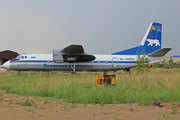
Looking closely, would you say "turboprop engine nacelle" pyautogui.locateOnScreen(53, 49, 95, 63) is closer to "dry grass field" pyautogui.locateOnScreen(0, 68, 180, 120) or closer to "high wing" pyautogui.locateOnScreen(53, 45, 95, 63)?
"high wing" pyautogui.locateOnScreen(53, 45, 95, 63)

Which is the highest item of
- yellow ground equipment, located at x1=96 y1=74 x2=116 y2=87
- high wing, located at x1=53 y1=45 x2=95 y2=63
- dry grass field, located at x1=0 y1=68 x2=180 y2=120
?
high wing, located at x1=53 y1=45 x2=95 y2=63

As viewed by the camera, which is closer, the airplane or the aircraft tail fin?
the airplane

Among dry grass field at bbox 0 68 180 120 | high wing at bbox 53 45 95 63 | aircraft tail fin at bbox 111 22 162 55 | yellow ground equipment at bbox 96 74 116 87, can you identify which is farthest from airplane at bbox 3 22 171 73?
dry grass field at bbox 0 68 180 120

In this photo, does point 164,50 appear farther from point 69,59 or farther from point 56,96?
point 56,96

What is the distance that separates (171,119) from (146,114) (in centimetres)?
66

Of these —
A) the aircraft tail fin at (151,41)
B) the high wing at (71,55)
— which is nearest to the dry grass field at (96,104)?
the high wing at (71,55)

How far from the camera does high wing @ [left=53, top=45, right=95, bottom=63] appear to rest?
18.1m

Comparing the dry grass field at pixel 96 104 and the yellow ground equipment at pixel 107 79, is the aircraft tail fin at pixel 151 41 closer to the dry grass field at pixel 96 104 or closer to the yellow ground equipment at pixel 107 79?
the dry grass field at pixel 96 104

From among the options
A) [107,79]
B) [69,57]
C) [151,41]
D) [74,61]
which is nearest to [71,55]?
[69,57]

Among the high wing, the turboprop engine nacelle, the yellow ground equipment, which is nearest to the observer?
the yellow ground equipment

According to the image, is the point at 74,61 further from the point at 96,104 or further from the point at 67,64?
the point at 96,104

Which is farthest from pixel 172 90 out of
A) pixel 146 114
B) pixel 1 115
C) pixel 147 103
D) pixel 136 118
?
pixel 1 115

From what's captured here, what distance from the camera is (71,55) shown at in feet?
62.2

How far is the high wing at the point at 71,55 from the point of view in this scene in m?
18.1
